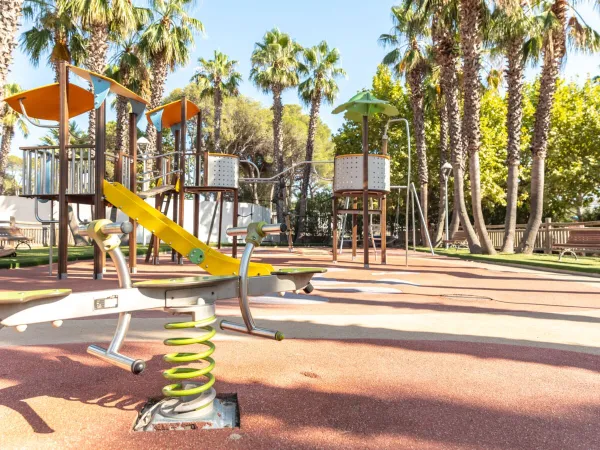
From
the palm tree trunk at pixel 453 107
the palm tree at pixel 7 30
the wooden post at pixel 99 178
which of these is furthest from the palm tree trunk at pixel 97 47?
the palm tree trunk at pixel 453 107

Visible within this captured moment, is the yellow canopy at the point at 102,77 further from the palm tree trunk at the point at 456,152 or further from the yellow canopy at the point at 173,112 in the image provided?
the palm tree trunk at the point at 456,152

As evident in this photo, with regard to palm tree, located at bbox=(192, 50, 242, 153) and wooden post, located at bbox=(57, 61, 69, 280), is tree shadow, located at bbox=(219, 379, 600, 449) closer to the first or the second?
wooden post, located at bbox=(57, 61, 69, 280)

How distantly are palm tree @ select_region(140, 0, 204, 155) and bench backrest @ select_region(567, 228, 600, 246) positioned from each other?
16810 millimetres

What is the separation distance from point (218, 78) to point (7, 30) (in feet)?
78.0

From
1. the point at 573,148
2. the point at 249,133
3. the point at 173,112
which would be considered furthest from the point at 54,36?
the point at 573,148

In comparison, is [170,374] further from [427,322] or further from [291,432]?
[427,322]

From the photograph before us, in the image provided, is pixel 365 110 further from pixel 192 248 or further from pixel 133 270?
pixel 192 248

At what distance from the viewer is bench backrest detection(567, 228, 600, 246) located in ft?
43.1

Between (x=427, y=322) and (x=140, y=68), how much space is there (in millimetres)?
20525

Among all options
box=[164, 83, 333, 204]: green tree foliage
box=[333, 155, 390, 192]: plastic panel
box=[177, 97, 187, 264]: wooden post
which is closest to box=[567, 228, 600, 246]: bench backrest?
box=[333, 155, 390, 192]: plastic panel

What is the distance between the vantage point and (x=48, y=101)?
908 cm

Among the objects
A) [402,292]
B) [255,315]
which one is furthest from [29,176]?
[402,292]

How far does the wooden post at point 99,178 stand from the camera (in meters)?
8.02

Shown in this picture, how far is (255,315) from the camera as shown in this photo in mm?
4988
